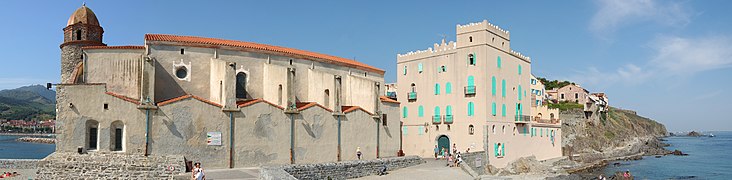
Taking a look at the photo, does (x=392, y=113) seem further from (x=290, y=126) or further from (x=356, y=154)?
(x=290, y=126)

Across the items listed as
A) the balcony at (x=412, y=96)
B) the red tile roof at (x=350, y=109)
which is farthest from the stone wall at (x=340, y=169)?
the balcony at (x=412, y=96)

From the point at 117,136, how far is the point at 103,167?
161 centimetres

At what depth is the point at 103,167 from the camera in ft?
70.3

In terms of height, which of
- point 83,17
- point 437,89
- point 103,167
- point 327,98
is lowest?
point 103,167

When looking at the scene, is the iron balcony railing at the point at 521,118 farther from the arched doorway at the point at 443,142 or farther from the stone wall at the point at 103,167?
the stone wall at the point at 103,167

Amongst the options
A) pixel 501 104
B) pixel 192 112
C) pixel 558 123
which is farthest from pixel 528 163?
pixel 192 112

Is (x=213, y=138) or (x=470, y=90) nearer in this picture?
(x=213, y=138)

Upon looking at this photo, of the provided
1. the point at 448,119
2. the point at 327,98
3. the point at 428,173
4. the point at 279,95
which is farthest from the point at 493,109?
the point at 279,95

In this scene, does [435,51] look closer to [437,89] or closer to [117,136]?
[437,89]

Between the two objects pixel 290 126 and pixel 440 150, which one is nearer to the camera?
pixel 290 126

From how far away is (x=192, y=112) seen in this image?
23812 millimetres

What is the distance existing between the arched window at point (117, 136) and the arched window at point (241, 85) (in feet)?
24.2

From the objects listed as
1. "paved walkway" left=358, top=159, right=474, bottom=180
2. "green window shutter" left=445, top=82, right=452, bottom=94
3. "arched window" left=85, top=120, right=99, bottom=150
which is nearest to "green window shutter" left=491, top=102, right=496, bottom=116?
"green window shutter" left=445, top=82, right=452, bottom=94

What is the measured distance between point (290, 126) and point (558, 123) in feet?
101
